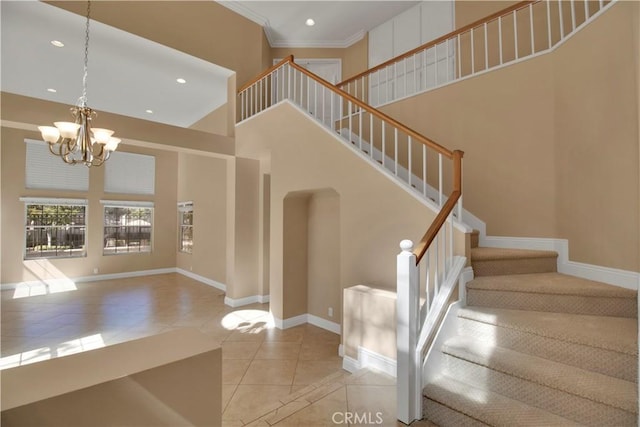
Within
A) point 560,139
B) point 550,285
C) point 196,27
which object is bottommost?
point 550,285

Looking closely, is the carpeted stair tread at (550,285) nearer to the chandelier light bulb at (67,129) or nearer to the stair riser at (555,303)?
the stair riser at (555,303)

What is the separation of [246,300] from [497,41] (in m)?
6.18

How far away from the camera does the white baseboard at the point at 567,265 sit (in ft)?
8.14

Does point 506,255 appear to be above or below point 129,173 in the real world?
below

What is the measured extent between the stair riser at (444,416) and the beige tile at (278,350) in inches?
76.4

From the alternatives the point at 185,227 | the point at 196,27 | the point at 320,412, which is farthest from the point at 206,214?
the point at 320,412

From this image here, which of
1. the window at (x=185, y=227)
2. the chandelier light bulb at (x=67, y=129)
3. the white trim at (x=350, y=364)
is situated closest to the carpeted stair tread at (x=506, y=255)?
the white trim at (x=350, y=364)

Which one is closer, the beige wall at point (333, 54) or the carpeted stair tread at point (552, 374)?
the carpeted stair tread at point (552, 374)

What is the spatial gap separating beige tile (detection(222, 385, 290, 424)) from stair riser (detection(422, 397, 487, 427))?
1146 mm

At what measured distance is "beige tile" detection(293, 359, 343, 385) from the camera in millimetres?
3115

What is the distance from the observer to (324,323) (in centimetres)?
461

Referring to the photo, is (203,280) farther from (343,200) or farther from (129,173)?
(343,200)

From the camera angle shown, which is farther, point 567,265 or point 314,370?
point 314,370

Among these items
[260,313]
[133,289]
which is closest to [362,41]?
[260,313]
